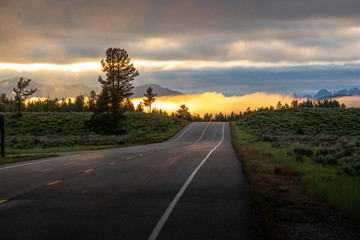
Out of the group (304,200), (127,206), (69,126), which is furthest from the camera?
(69,126)

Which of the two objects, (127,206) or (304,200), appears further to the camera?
(304,200)

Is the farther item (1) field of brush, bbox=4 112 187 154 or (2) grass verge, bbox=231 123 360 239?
(1) field of brush, bbox=4 112 187 154

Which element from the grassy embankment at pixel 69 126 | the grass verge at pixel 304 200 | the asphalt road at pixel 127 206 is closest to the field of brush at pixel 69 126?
the grassy embankment at pixel 69 126

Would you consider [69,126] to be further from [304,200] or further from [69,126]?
[304,200]

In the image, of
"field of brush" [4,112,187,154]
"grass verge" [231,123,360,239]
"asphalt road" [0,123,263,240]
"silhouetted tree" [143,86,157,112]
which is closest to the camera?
"asphalt road" [0,123,263,240]

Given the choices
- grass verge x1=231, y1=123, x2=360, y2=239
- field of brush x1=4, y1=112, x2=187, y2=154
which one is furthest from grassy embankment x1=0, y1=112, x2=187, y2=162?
grass verge x1=231, y1=123, x2=360, y2=239

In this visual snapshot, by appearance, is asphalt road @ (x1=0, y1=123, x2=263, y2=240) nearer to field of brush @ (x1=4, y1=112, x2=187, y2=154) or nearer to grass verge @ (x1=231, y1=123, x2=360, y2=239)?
grass verge @ (x1=231, y1=123, x2=360, y2=239)

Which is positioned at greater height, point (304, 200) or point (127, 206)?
point (127, 206)

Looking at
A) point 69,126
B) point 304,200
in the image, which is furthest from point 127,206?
point 69,126

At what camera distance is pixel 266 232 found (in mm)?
7000

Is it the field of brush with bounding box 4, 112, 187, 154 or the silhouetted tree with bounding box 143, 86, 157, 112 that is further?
the silhouetted tree with bounding box 143, 86, 157, 112

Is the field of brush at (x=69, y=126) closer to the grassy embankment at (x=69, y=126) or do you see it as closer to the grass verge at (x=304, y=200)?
the grassy embankment at (x=69, y=126)

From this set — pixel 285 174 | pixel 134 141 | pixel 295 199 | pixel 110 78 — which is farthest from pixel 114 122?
pixel 295 199

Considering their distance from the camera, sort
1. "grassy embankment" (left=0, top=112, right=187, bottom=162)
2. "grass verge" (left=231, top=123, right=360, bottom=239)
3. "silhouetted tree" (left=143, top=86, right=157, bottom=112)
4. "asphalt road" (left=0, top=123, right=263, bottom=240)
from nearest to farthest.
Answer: "asphalt road" (left=0, top=123, right=263, bottom=240)
"grass verge" (left=231, top=123, right=360, bottom=239)
"grassy embankment" (left=0, top=112, right=187, bottom=162)
"silhouetted tree" (left=143, top=86, right=157, bottom=112)
